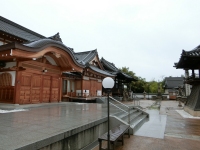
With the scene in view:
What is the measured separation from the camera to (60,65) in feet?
Result: 37.9

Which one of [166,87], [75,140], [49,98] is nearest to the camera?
[75,140]

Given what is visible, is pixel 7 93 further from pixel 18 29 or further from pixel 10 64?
pixel 18 29

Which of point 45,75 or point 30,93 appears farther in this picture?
point 45,75

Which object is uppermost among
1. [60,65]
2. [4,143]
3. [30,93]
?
[60,65]

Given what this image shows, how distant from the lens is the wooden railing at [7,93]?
8.46 metres

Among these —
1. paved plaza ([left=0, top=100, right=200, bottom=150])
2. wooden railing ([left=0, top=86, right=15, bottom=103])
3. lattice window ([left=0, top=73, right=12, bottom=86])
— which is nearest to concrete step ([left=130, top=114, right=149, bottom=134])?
paved plaza ([left=0, top=100, right=200, bottom=150])

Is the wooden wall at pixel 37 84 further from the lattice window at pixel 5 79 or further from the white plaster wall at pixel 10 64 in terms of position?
the lattice window at pixel 5 79

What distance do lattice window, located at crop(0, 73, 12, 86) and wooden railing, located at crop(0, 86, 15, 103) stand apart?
0.79ft

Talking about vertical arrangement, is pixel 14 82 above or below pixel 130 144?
above

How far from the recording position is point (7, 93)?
8.62 meters

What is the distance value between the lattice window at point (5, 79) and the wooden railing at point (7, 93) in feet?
0.79

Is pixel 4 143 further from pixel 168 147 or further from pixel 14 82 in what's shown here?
pixel 14 82

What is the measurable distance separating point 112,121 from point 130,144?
4.95ft

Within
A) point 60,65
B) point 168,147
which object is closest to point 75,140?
point 168,147
